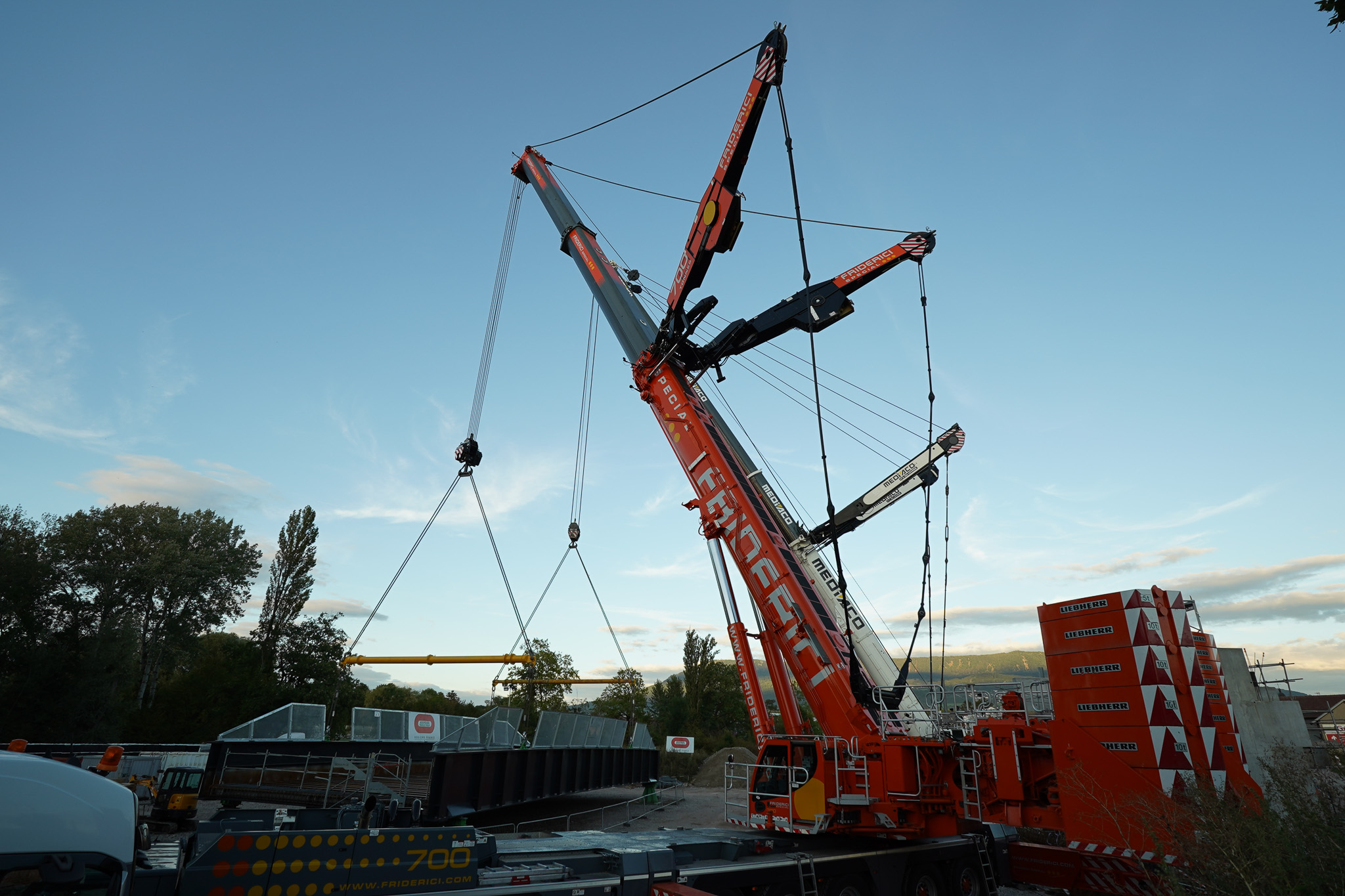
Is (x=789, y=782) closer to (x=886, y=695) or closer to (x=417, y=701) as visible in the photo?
(x=886, y=695)

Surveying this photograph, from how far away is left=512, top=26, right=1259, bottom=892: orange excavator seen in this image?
29.2ft

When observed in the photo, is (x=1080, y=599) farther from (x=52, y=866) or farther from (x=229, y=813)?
(x=229, y=813)

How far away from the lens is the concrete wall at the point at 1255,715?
20031 mm

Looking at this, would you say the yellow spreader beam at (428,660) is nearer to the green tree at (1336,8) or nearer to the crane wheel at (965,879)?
the crane wheel at (965,879)

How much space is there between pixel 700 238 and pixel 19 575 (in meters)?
43.0

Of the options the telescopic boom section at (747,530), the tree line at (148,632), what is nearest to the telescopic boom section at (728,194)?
the telescopic boom section at (747,530)

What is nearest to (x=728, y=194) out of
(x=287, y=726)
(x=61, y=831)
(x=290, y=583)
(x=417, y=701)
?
(x=61, y=831)

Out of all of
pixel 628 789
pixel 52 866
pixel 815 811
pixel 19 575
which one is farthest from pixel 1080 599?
pixel 19 575

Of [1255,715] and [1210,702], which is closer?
[1210,702]

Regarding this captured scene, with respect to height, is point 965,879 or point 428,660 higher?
point 428,660

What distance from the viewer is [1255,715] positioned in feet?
67.9

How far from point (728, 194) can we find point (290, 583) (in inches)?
1795

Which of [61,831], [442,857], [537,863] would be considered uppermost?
[61,831]

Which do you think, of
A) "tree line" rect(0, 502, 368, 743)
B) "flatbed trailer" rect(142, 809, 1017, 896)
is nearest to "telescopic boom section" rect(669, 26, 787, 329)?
"flatbed trailer" rect(142, 809, 1017, 896)
